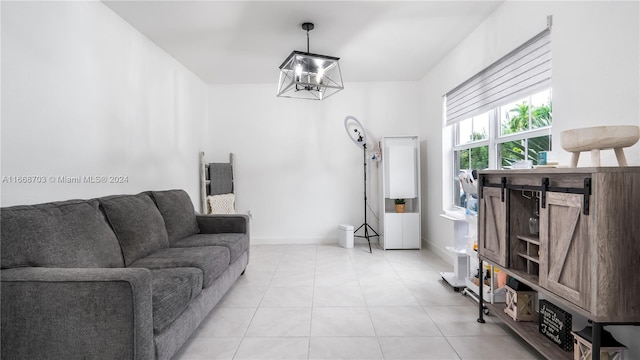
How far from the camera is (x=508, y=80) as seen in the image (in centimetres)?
284

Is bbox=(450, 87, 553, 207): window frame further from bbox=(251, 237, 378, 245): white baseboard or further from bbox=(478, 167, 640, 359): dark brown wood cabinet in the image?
bbox=(251, 237, 378, 245): white baseboard

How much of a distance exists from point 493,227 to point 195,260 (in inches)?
83.6

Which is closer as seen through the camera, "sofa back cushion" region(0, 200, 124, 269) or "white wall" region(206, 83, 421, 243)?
"sofa back cushion" region(0, 200, 124, 269)

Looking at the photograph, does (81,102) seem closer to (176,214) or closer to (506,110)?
(176,214)

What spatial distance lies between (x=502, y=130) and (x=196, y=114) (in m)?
3.94

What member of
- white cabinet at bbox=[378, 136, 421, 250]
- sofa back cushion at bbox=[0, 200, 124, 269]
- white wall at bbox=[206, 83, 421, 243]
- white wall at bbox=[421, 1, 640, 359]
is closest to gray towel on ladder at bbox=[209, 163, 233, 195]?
white wall at bbox=[206, 83, 421, 243]

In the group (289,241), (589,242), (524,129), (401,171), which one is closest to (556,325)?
(589,242)

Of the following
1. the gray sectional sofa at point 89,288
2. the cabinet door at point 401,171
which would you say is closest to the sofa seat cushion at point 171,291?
the gray sectional sofa at point 89,288

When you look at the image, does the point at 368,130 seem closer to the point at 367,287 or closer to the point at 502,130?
the point at 502,130

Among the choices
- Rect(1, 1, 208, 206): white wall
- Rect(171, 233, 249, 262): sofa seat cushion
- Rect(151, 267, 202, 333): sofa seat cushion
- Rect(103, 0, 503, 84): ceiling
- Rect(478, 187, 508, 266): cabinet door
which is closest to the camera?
Rect(151, 267, 202, 333): sofa seat cushion

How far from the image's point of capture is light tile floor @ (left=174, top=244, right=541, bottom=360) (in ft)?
6.82

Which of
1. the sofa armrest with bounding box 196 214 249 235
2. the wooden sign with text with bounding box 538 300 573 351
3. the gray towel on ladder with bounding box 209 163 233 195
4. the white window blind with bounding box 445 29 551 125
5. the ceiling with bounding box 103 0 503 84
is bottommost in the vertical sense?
the wooden sign with text with bounding box 538 300 573 351

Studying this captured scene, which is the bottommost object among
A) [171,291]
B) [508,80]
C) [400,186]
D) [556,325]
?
[556,325]

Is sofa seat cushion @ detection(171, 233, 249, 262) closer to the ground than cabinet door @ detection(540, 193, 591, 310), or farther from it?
closer to the ground
